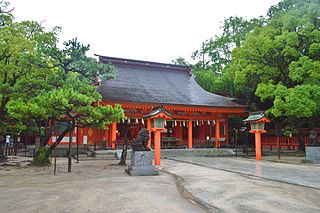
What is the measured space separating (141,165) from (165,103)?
392 inches

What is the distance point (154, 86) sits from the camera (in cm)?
2259

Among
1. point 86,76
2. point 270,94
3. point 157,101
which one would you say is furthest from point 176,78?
point 86,76

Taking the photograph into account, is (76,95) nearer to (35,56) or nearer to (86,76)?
(86,76)

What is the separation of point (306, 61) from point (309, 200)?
41.3 feet

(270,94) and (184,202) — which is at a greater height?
(270,94)

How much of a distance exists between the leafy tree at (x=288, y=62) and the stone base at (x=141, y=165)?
10.6 metres

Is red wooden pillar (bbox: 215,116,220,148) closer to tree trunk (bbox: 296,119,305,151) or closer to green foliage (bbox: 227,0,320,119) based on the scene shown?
green foliage (bbox: 227,0,320,119)

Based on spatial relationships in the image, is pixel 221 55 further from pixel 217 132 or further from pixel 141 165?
pixel 141 165

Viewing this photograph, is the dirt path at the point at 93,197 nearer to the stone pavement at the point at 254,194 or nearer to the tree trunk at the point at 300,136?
the stone pavement at the point at 254,194

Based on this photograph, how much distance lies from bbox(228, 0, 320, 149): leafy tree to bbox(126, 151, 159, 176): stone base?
10648 mm

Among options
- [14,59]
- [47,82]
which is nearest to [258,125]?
[47,82]

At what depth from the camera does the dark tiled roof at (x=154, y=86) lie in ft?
62.8

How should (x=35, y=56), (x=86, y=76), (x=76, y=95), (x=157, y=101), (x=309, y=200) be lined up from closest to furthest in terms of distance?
(x=309, y=200) → (x=76, y=95) → (x=35, y=56) → (x=86, y=76) → (x=157, y=101)

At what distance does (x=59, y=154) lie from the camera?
1800cm
